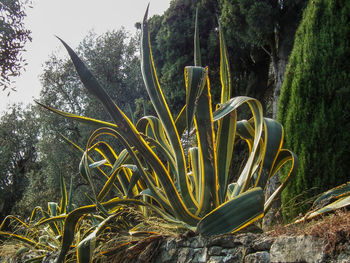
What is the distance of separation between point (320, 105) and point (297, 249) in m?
1.66

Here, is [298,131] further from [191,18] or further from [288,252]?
[191,18]

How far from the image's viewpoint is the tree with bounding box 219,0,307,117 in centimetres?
737

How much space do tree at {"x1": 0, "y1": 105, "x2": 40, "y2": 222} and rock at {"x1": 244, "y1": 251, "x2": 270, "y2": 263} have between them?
469 inches

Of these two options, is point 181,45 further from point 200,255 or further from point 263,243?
point 263,243

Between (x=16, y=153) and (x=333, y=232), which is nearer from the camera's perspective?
(x=333, y=232)

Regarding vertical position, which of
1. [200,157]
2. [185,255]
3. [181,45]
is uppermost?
[181,45]

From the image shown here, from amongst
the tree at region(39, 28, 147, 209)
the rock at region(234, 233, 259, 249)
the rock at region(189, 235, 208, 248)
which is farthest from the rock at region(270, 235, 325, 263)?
the tree at region(39, 28, 147, 209)

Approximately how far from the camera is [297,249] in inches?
60.8

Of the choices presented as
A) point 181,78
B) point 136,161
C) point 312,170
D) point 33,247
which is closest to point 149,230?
point 136,161

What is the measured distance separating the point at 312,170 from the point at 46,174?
8174mm

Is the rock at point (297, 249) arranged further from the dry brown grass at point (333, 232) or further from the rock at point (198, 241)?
the rock at point (198, 241)

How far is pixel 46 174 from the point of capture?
32.1 ft

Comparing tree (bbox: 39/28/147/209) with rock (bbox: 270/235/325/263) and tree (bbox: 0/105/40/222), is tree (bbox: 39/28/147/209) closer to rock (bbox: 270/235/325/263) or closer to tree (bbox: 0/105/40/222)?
tree (bbox: 0/105/40/222)

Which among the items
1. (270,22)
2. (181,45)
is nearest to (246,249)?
(270,22)
